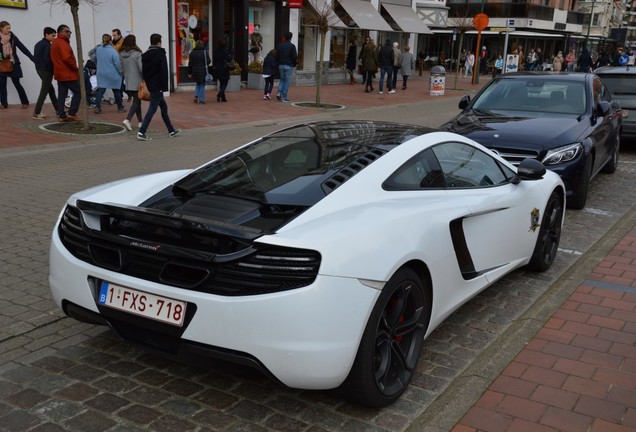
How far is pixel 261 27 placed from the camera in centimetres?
2522

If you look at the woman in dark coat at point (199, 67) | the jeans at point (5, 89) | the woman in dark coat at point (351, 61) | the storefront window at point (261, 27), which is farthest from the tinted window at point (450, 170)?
the woman in dark coat at point (351, 61)

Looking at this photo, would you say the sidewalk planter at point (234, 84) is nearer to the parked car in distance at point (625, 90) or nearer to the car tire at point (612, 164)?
Result: the parked car in distance at point (625, 90)

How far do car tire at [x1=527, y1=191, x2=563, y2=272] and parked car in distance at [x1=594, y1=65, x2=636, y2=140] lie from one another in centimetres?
717

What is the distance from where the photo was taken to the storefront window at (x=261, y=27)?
24.4m

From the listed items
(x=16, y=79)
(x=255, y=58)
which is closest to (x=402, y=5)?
(x=255, y=58)

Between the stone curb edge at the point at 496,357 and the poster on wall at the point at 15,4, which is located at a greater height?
the poster on wall at the point at 15,4

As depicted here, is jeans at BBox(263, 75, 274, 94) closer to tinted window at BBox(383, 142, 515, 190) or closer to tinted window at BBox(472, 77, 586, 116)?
tinted window at BBox(472, 77, 586, 116)

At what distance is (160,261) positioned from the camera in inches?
118

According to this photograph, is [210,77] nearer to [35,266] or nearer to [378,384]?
[35,266]

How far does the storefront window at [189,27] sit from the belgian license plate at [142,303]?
751 inches

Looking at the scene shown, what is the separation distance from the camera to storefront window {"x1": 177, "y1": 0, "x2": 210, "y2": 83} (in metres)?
21.3

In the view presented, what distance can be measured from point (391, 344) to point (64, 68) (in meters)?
11.3

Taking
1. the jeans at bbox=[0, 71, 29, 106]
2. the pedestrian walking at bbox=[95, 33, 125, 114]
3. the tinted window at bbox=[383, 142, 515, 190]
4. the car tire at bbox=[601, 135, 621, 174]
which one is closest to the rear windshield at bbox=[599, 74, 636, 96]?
the car tire at bbox=[601, 135, 621, 174]

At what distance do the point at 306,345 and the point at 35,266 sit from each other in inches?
128
